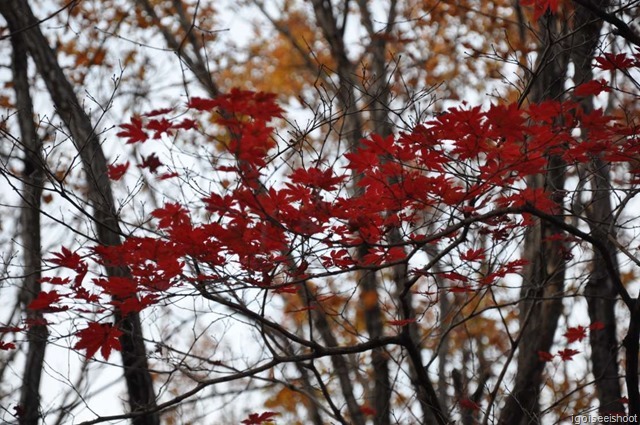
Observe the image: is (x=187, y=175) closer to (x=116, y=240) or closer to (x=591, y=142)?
(x=116, y=240)

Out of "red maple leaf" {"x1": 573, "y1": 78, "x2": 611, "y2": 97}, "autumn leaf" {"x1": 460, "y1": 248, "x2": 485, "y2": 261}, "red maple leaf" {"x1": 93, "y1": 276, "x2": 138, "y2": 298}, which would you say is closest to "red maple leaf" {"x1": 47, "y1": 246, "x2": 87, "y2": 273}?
"red maple leaf" {"x1": 93, "y1": 276, "x2": 138, "y2": 298}

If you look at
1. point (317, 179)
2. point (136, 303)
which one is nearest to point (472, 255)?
point (317, 179)

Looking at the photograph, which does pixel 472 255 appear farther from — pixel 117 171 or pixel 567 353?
pixel 117 171

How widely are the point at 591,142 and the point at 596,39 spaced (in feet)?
3.48

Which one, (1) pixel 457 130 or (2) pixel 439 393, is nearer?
(1) pixel 457 130

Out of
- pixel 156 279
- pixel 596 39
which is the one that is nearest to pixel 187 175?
pixel 156 279

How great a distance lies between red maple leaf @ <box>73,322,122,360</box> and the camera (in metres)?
3.28

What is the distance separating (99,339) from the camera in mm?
3289

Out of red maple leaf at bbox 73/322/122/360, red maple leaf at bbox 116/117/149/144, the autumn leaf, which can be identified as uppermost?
red maple leaf at bbox 116/117/149/144

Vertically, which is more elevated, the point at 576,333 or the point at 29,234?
the point at 29,234

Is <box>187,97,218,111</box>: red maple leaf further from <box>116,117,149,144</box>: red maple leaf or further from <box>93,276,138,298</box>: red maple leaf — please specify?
<box>93,276,138,298</box>: red maple leaf

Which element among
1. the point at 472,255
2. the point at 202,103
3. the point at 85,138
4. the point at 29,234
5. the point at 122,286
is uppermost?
the point at 85,138

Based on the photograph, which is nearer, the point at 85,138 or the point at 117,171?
the point at 117,171

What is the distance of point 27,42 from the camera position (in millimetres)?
5191
